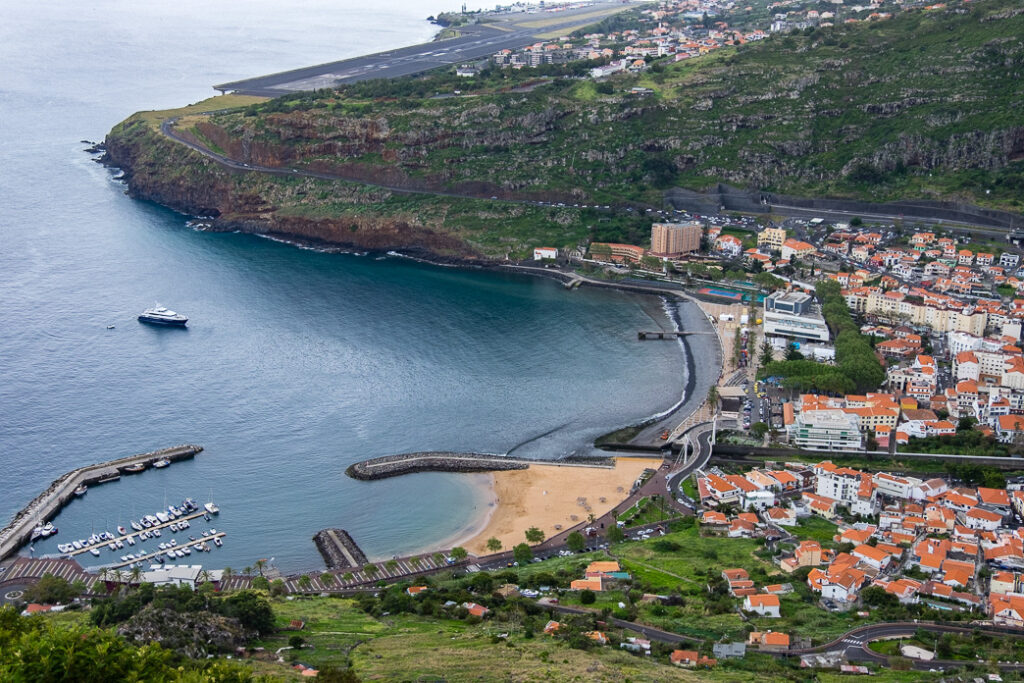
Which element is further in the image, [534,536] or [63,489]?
[63,489]

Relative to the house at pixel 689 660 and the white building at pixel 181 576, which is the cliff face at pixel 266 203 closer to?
the white building at pixel 181 576

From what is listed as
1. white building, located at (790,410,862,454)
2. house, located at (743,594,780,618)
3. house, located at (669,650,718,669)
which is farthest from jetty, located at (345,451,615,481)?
house, located at (669,650,718,669)

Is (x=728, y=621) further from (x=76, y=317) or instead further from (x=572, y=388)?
(x=76, y=317)

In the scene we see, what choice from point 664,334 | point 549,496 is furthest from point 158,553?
point 664,334

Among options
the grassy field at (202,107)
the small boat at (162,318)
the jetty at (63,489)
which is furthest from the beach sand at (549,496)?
the grassy field at (202,107)

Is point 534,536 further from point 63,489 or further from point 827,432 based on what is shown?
point 63,489

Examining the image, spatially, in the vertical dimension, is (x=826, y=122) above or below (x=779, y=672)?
above

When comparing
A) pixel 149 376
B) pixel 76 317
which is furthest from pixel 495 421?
pixel 76 317

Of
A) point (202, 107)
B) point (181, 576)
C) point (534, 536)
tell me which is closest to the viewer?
point (181, 576)
